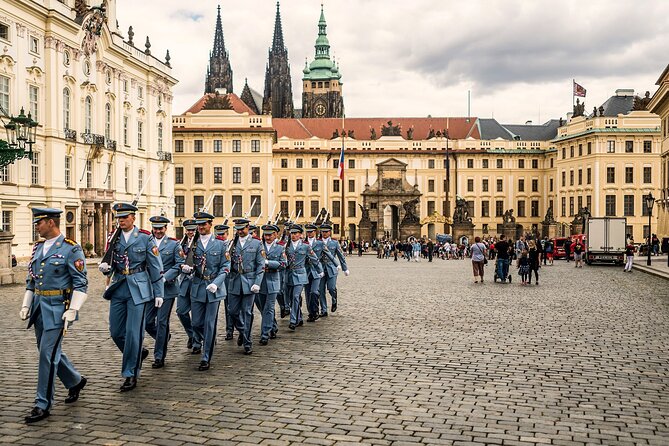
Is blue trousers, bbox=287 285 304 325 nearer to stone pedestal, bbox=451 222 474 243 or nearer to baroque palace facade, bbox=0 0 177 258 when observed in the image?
baroque palace facade, bbox=0 0 177 258

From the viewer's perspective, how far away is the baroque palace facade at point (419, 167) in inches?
2756

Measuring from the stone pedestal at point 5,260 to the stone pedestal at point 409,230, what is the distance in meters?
43.6

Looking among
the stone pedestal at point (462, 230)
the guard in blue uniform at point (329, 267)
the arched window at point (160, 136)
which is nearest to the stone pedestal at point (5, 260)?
the guard in blue uniform at point (329, 267)

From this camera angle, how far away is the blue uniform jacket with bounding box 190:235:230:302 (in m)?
9.59

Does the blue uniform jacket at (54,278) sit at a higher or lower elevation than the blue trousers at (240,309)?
higher

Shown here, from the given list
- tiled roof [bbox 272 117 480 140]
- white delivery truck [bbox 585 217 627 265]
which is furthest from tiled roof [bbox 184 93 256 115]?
white delivery truck [bbox 585 217 627 265]

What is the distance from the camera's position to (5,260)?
22953 mm

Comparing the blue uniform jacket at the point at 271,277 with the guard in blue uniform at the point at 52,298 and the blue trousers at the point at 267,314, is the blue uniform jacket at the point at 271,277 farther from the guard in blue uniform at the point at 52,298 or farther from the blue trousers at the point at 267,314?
the guard in blue uniform at the point at 52,298

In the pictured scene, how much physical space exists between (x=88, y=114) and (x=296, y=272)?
112ft

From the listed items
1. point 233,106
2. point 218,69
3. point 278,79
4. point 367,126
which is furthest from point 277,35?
point 233,106

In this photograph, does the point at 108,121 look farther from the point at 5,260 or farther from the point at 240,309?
the point at 240,309

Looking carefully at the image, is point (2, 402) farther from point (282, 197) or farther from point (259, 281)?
point (282, 197)

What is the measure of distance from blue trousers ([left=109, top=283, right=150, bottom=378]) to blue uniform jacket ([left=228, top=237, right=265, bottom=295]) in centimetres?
220

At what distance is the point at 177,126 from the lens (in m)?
72.7
